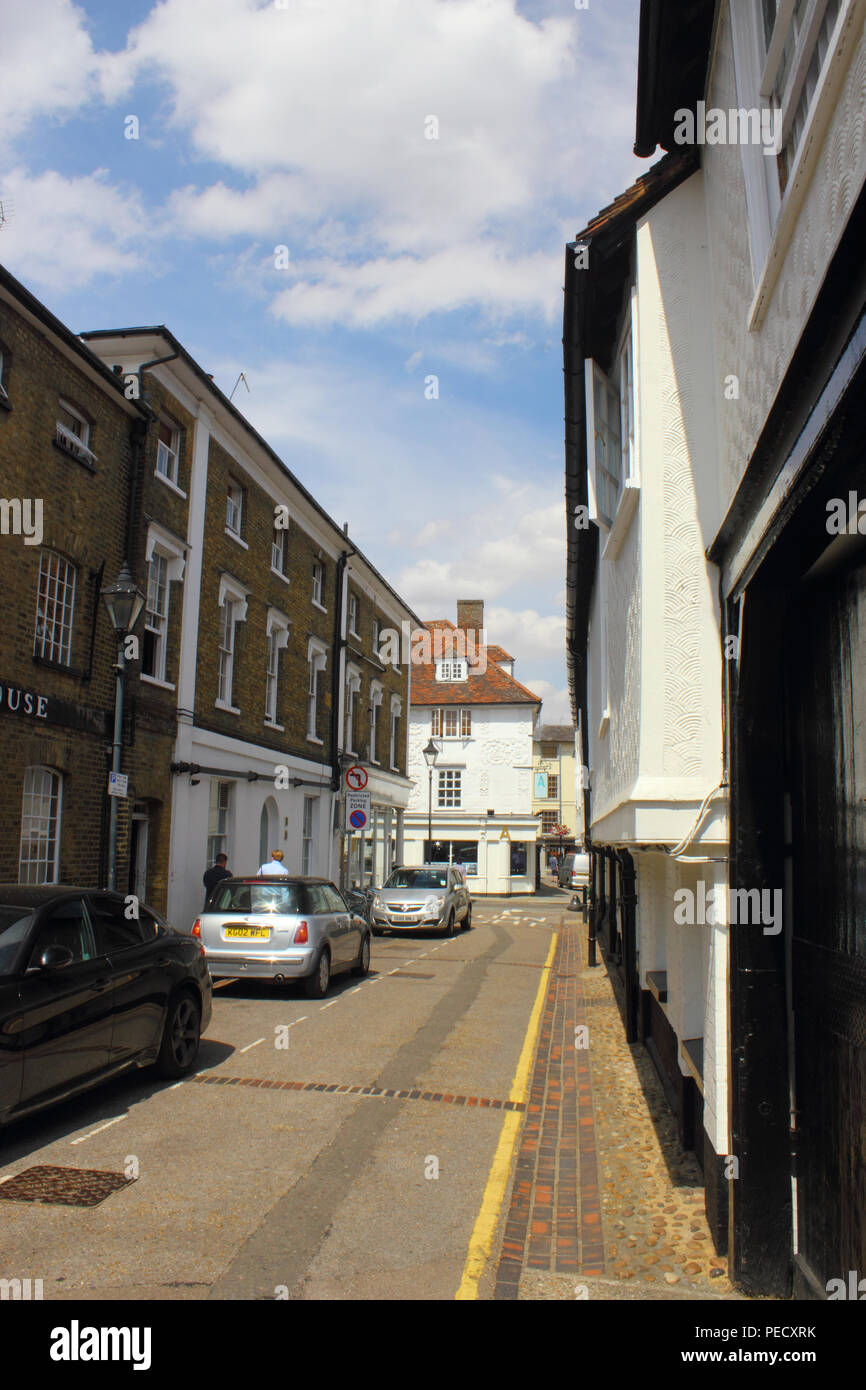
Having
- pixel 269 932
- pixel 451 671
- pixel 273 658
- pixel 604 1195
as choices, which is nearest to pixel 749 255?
pixel 604 1195

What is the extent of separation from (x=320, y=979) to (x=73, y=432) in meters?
8.71

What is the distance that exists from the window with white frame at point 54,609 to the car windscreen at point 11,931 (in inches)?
276

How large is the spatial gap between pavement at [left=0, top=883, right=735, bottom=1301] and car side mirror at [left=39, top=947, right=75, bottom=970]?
115cm

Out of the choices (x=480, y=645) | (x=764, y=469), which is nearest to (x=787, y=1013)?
(x=764, y=469)

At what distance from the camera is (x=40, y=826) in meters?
12.9

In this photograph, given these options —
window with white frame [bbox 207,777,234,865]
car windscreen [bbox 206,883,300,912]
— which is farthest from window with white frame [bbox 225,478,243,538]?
car windscreen [bbox 206,883,300,912]

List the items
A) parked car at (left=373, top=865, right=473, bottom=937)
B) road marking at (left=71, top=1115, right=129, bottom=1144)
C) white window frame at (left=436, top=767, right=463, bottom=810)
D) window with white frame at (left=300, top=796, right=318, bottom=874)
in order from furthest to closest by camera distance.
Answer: white window frame at (left=436, top=767, right=463, bottom=810), window with white frame at (left=300, top=796, right=318, bottom=874), parked car at (left=373, top=865, right=473, bottom=937), road marking at (left=71, top=1115, right=129, bottom=1144)

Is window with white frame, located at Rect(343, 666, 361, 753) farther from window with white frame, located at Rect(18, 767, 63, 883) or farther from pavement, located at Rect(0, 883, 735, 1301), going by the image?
pavement, located at Rect(0, 883, 735, 1301)

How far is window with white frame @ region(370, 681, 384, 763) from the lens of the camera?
3169 cm

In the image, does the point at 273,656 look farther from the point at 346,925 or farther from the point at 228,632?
the point at 346,925

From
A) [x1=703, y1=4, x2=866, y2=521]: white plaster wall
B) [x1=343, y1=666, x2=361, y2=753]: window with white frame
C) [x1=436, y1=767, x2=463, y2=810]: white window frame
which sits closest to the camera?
[x1=703, y1=4, x2=866, y2=521]: white plaster wall

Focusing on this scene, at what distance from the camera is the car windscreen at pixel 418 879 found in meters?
23.4

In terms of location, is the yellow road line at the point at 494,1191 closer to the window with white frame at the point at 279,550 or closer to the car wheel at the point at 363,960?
the car wheel at the point at 363,960
